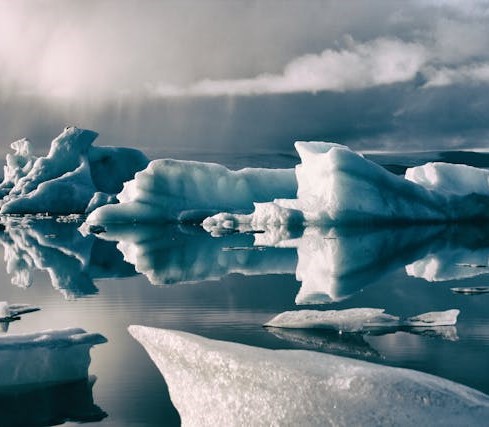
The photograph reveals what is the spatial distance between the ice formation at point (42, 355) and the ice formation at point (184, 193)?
2286 cm

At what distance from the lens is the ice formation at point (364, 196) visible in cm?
2277

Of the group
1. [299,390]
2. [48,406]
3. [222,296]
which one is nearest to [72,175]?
[222,296]

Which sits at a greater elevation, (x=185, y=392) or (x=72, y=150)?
(x=72, y=150)

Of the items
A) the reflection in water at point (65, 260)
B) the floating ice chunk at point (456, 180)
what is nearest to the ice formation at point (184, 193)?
the reflection in water at point (65, 260)

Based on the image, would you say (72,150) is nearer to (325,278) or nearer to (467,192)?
(467,192)

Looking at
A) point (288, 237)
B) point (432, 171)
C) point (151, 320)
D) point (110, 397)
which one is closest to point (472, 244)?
point (288, 237)

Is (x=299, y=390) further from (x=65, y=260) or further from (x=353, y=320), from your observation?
(x=65, y=260)

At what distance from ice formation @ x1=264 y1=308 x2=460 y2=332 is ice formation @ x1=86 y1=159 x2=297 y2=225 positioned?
2107 centimetres

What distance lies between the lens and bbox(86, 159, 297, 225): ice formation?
2822cm

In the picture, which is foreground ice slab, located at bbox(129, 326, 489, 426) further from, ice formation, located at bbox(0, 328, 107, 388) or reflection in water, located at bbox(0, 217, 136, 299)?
reflection in water, located at bbox(0, 217, 136, 299)

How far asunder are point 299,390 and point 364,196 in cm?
2013

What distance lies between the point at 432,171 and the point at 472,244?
7.21m

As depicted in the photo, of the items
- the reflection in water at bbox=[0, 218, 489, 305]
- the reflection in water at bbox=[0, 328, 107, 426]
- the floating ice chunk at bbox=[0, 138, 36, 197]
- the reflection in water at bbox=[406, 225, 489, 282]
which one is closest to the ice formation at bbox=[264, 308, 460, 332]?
the reflection in water at bbox=[0, 218, 489, 305]

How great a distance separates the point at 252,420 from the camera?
3.36 meters
